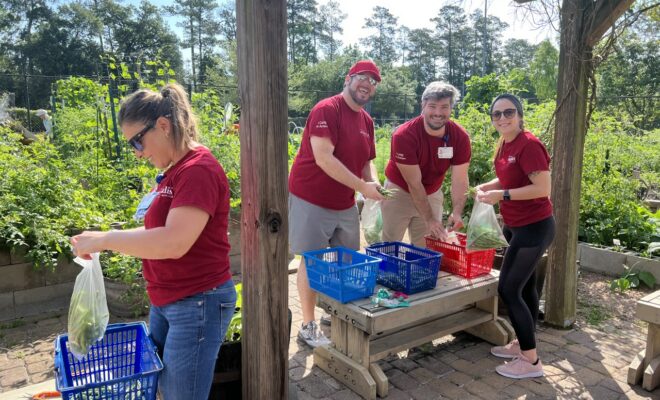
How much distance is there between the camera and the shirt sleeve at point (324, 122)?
331 centimetres

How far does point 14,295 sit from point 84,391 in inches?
132

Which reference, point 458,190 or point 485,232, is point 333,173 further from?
point 458,190

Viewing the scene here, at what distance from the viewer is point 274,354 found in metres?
2.34

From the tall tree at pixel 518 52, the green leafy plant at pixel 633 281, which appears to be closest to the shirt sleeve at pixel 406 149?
the green leafy plant at pixel 633 281

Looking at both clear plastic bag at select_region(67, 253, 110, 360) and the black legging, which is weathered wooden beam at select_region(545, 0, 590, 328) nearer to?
the black legging

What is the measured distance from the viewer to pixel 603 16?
3812 mm

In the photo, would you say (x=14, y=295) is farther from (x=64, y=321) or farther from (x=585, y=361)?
(x=585, y=361)

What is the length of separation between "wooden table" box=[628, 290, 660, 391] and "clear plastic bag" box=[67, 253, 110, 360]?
3.29 metres

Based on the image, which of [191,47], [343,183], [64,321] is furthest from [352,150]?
[191,47]

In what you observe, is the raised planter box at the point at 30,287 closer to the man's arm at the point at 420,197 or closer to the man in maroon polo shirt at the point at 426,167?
the man in maroon polo shirt at the point at 426,167

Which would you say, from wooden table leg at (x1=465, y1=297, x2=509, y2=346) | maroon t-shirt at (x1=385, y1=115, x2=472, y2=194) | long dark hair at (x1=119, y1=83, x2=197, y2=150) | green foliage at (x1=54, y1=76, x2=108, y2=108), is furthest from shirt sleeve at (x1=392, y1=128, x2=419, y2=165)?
green foliage at (x1=54, y1=76, x2=108, y2=108)

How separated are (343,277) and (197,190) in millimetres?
1562

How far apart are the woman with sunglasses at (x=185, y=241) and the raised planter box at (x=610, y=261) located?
4680 millimetres

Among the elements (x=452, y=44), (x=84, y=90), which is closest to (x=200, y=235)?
(x=84, y=90)
